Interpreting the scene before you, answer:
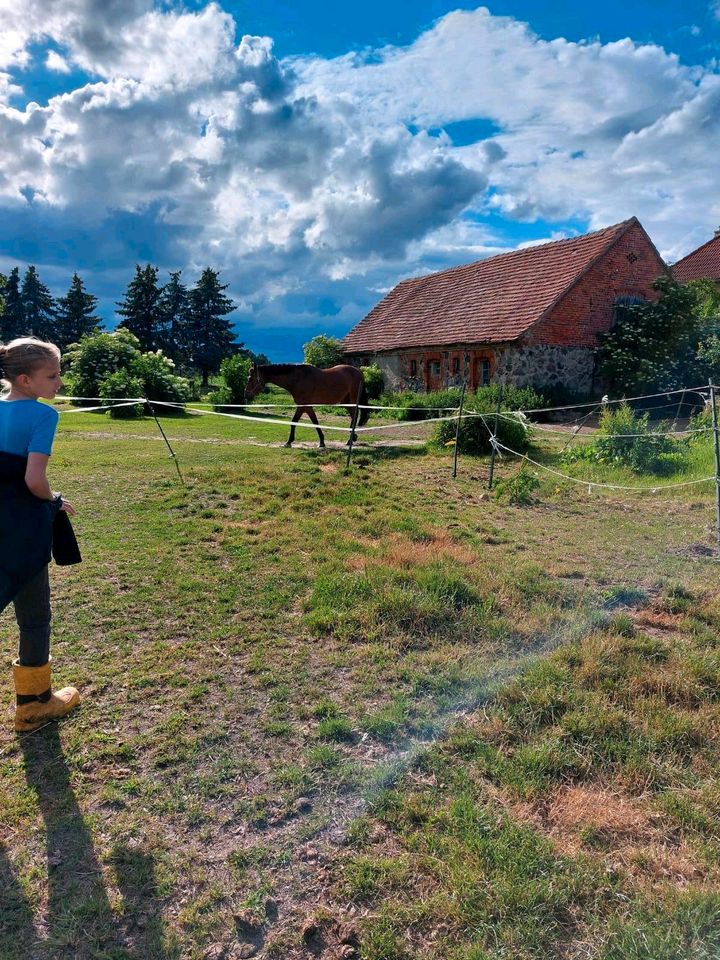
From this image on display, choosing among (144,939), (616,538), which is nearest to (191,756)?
A: (144,939)

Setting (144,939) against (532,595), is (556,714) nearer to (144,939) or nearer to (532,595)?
(532,595)

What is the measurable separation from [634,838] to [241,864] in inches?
58.5

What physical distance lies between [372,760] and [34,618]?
177 centimetres

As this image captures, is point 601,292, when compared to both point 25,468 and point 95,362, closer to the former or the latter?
point 95,362

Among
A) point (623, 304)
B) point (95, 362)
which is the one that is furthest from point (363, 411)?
point (95, 362)

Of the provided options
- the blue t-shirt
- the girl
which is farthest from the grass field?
the blue t-shirt

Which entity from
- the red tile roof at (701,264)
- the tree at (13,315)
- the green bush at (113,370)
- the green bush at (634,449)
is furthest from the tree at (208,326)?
the green bush at (634,449)

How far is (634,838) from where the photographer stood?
2262 mm

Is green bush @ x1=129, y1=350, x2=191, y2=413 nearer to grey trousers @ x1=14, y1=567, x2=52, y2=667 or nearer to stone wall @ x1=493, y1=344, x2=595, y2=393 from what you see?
stone wall @ x1=493, y1=344, x2=595, y2=393

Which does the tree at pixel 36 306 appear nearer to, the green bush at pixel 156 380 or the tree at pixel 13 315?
the tree at pixel 13 315

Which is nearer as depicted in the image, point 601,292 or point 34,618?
point 34,618

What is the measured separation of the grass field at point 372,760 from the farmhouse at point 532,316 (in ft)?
51.0

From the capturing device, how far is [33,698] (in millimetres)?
2961

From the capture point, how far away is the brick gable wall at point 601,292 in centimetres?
2009
